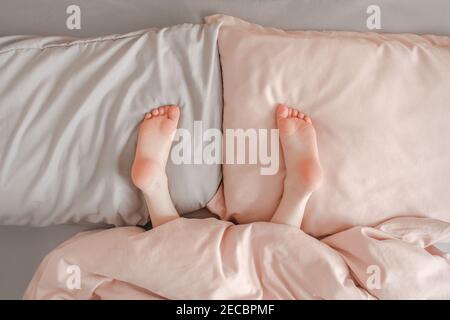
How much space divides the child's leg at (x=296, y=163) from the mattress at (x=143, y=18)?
0.70 ft

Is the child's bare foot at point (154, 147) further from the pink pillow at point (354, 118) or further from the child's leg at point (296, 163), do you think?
the child's leg at point (296, 163)

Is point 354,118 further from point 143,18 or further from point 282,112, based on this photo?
point 143,18

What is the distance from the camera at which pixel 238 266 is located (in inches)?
35.3

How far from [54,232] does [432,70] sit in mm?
940

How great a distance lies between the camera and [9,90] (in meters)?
0.97

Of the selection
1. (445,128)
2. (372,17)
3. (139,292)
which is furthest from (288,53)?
(139,292)

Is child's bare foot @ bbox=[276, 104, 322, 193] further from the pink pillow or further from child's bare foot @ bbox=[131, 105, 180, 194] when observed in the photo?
child's bare foot @ bbox=[131, 105, 180, 194]

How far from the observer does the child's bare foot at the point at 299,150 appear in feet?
3.09

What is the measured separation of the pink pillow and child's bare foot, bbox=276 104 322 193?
0.02 m

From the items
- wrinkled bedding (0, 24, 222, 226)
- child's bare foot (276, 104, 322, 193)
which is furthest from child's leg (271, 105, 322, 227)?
wrinkled bedding (0, 24, 222, 226)

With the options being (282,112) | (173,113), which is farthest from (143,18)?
(282,112)

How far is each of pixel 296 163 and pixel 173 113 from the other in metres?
0.29

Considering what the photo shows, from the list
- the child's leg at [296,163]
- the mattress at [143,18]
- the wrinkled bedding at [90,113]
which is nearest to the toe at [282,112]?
the child's leg at [296,163]

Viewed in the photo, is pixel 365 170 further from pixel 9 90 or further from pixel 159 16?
pixel 9 90
